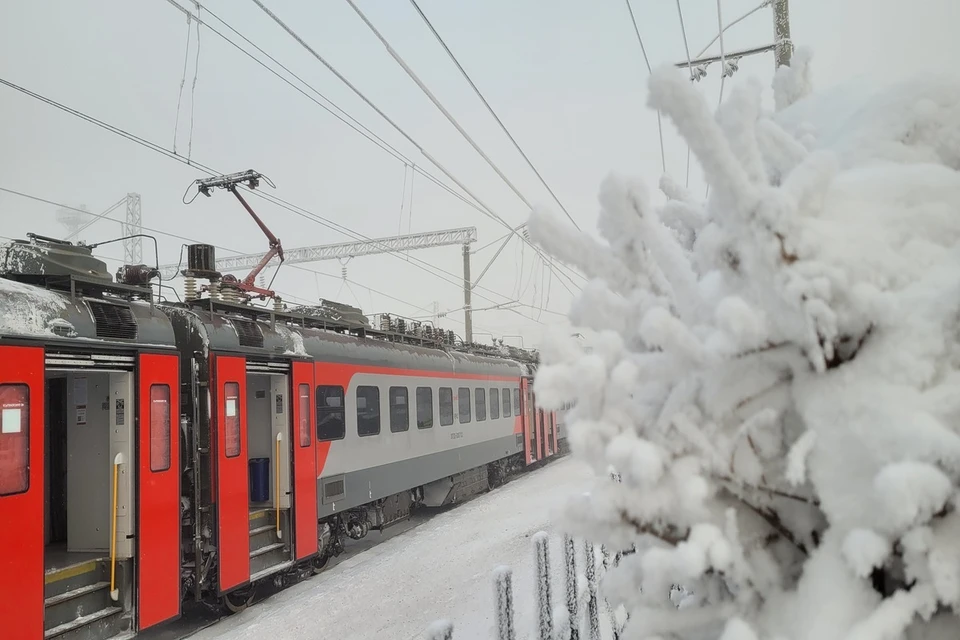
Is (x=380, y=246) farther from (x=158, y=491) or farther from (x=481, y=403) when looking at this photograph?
Result: (x=158, y=491)

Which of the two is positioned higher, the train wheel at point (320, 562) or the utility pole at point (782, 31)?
the utility pole at point (782, 31)

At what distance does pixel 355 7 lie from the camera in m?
5.96

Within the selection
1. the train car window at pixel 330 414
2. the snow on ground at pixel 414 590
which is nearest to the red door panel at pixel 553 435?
the snow on ground at pixel 414 590

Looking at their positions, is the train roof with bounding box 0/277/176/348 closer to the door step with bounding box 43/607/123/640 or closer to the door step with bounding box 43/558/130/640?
the door step with bounding box 43/558/130/640

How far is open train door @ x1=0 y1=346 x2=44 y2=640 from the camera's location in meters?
4.95

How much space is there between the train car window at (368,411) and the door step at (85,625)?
452 centimetres

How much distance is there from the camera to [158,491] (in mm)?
6336

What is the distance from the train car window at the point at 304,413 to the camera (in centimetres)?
→ 873

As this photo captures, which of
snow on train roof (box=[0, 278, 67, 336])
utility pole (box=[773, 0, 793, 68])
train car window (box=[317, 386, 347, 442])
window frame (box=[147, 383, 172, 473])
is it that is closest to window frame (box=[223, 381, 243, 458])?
window frame (box=[147, 383, 172, 473])

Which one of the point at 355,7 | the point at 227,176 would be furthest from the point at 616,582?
the point at 227,176

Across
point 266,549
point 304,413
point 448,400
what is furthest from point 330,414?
point 448,400

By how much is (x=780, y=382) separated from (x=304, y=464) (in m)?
7.77

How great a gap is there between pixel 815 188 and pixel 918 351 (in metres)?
0.42

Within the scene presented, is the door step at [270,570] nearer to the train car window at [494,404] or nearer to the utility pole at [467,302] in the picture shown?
the train car window at [494,404]
